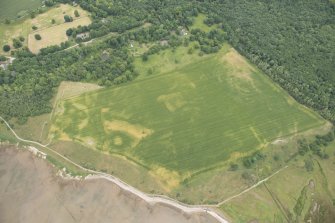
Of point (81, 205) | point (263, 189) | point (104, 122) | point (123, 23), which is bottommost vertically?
point (263, 189)

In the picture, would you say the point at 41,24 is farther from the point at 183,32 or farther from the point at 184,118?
the point at 184,118

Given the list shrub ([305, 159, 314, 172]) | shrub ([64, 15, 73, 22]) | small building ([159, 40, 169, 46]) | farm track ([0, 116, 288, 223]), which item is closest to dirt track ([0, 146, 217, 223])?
farm track ([0, 116, 288, 223])

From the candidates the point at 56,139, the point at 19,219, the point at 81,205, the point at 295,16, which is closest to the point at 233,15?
the point at 295,16

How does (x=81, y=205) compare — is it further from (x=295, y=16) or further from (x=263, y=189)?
(x=295, y=16)

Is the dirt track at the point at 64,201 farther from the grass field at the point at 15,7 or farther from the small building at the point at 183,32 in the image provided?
the grass field at the point at 15,7

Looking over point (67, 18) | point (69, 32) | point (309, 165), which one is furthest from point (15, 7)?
point (309, 165)

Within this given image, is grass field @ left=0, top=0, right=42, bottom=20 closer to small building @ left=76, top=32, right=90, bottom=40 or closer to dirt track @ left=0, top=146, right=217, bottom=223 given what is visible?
small building @ left=76, top=32, right=90, bottom=40
